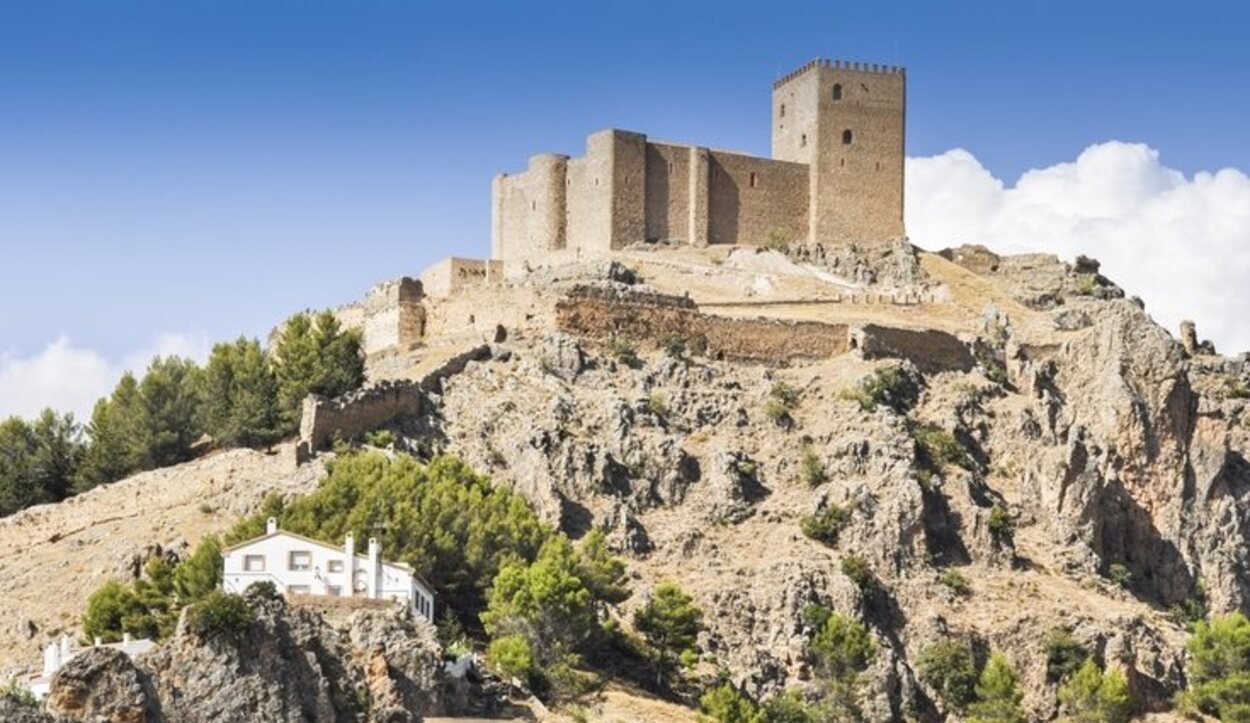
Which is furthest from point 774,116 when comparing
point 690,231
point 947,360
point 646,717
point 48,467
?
point 646,717

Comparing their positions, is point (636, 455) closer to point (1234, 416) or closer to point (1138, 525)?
point (1138, 525)

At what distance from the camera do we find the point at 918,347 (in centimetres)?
8150

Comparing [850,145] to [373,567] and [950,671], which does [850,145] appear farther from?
[373,567]

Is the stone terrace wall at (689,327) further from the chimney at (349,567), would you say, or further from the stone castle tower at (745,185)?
the chimney at (349,567)

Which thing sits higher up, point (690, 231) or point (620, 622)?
point (690, 231)

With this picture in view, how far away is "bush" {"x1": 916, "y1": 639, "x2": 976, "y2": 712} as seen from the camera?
A: 214ft

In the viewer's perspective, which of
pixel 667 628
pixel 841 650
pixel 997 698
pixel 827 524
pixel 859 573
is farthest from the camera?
pixel 827 524

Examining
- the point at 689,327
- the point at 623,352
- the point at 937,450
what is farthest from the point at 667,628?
the point at 689,327

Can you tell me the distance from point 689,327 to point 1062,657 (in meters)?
19.1

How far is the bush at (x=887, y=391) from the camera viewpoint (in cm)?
7531

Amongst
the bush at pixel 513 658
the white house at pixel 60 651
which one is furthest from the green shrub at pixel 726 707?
the white house at pixel 60 651

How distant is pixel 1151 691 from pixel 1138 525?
10044mm

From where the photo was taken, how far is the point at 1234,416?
8356 cm

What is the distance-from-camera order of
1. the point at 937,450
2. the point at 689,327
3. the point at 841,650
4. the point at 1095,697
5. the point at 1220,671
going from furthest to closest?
the point at 689,327, the point at 937,450, the point at 1220,671, the point at 1095,697, the point at 841,650
